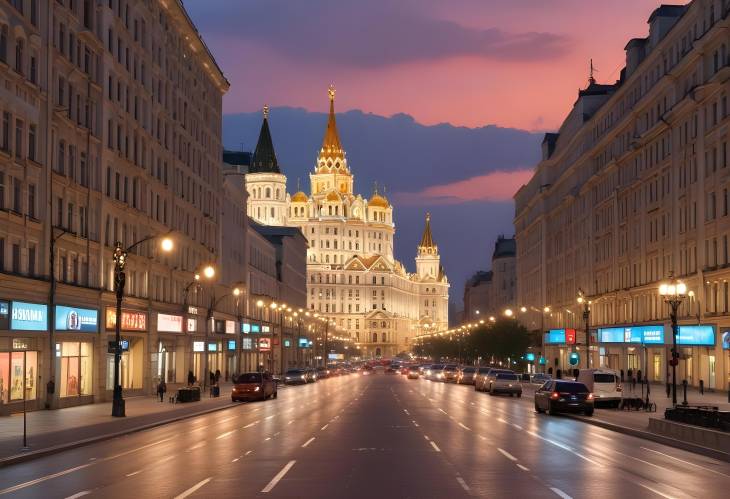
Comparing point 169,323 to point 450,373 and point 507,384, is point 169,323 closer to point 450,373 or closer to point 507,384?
point 507,384

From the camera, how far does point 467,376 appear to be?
101m

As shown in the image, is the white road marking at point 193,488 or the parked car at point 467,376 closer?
the white road marking at point 193,488

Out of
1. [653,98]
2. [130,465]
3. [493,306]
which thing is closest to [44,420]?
[130,465]

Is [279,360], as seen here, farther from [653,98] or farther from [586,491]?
[586,491]

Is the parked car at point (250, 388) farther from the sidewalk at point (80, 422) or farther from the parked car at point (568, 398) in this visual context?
the parked car at point (568, 398)

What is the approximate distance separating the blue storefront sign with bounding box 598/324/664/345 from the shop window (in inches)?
1601

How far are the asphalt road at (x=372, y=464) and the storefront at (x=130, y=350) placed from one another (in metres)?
17.2

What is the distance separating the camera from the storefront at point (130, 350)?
58.9m

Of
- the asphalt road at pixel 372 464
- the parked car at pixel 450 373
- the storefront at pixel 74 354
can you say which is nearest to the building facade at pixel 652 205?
the parked car at pixel 450 373

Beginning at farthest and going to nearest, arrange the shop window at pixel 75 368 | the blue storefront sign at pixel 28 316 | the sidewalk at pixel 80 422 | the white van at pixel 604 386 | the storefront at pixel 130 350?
the storefront at pixel 130 350
the white van at pixel 604 386
the shop window at pixel 75 368
the blue storefront sign at pixel 28 316
the sidewalk at pixel 80 422

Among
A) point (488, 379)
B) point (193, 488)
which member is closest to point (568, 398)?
point (193, 488)

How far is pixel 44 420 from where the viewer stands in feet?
137

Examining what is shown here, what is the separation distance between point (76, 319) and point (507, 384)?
1291 inches

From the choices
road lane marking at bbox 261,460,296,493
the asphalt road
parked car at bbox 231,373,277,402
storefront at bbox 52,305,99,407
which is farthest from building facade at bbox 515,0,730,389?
road lane marking at bbox 261,460,296,493
